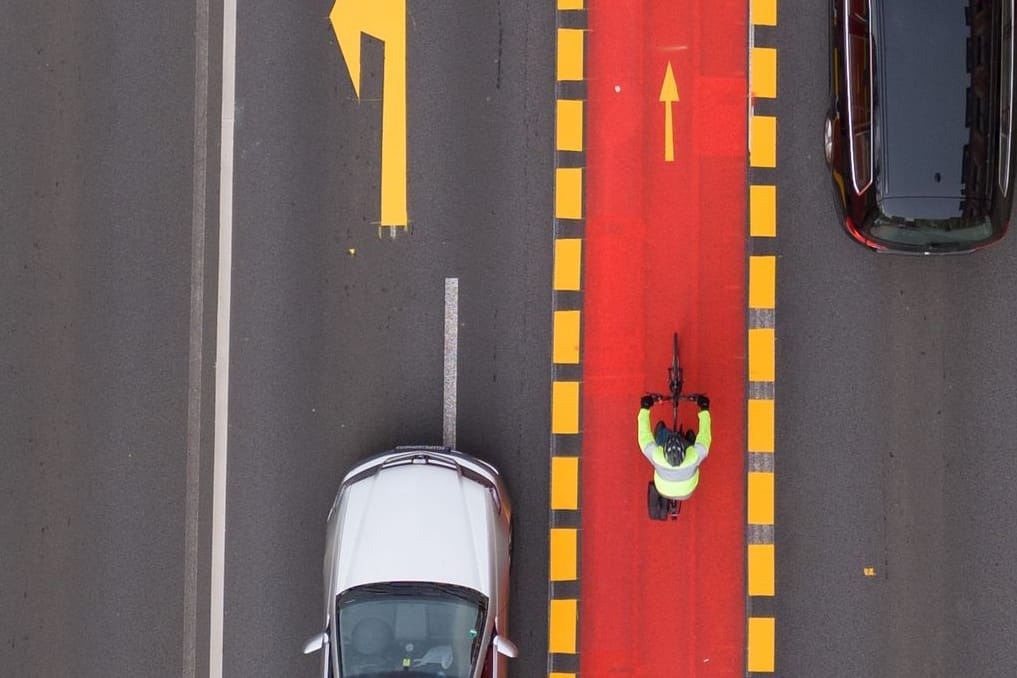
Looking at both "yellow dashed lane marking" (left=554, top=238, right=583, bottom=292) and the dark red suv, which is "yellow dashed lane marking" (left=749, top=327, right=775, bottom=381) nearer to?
the dark red suv

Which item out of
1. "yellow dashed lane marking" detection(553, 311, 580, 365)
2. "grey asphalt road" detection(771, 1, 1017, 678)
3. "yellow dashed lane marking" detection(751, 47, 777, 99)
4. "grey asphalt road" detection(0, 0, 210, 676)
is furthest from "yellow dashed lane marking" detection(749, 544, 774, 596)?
"grey asphalt road" detection(0, 0, 210, 676)

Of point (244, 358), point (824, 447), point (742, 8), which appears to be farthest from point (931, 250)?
point (244, 358)

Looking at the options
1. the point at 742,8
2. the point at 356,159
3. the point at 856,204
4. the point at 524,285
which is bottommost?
the point at 524,285

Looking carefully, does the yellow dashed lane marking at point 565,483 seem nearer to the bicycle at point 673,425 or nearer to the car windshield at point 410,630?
the bicycle at point 673,425

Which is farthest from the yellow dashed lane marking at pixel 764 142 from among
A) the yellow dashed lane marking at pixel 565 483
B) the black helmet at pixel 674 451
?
the yellow dashed lane marking at pixel 565 483

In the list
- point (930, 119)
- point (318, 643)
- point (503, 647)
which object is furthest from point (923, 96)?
point (318, 643)

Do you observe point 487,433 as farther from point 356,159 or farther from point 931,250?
point 931,250
